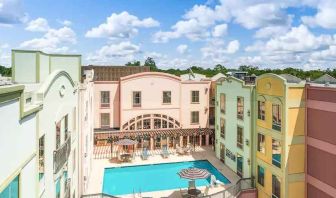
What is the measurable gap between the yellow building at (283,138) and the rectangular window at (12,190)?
1756 cm

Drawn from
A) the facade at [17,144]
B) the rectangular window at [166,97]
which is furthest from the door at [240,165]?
the facade at [17,144]

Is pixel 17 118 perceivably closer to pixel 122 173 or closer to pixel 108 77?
pixel 122 173

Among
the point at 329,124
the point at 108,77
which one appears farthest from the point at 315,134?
the point at 108,77

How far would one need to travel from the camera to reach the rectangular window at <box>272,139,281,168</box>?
69.8 ft

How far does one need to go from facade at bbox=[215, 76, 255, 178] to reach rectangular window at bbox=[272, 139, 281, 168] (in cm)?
337

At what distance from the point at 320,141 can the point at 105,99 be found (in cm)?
2583

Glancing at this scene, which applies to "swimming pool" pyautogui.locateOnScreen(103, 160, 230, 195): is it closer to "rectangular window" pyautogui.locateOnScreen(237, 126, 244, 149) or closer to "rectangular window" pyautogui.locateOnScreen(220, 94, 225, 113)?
"rectangular window" pyautogui.locateOnScreen(237, 126, 244, 149)

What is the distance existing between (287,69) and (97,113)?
239 ft

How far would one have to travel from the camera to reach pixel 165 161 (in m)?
32.1

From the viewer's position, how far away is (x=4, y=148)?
24.1ft

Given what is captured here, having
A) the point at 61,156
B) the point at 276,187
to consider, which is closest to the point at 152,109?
the point at 276,187

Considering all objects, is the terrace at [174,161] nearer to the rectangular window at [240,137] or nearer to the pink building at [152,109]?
the pink building at [152,109]

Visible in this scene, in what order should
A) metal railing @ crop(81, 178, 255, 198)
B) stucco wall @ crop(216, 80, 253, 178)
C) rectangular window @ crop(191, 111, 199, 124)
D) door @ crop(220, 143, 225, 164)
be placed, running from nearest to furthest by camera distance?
1. metal railing @ crop(81, 178, 255, 198)
2. stucco wall @ crop(216, 80, 253, 178)
3. door @ crop(220, 143, 225, 164)
4. rectangular window @ crop(191, 111, 199, 124)

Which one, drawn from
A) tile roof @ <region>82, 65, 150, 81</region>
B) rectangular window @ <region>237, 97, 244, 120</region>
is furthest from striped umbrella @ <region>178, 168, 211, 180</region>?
tile roof @ <region>82, 65, 150, 81</region>
